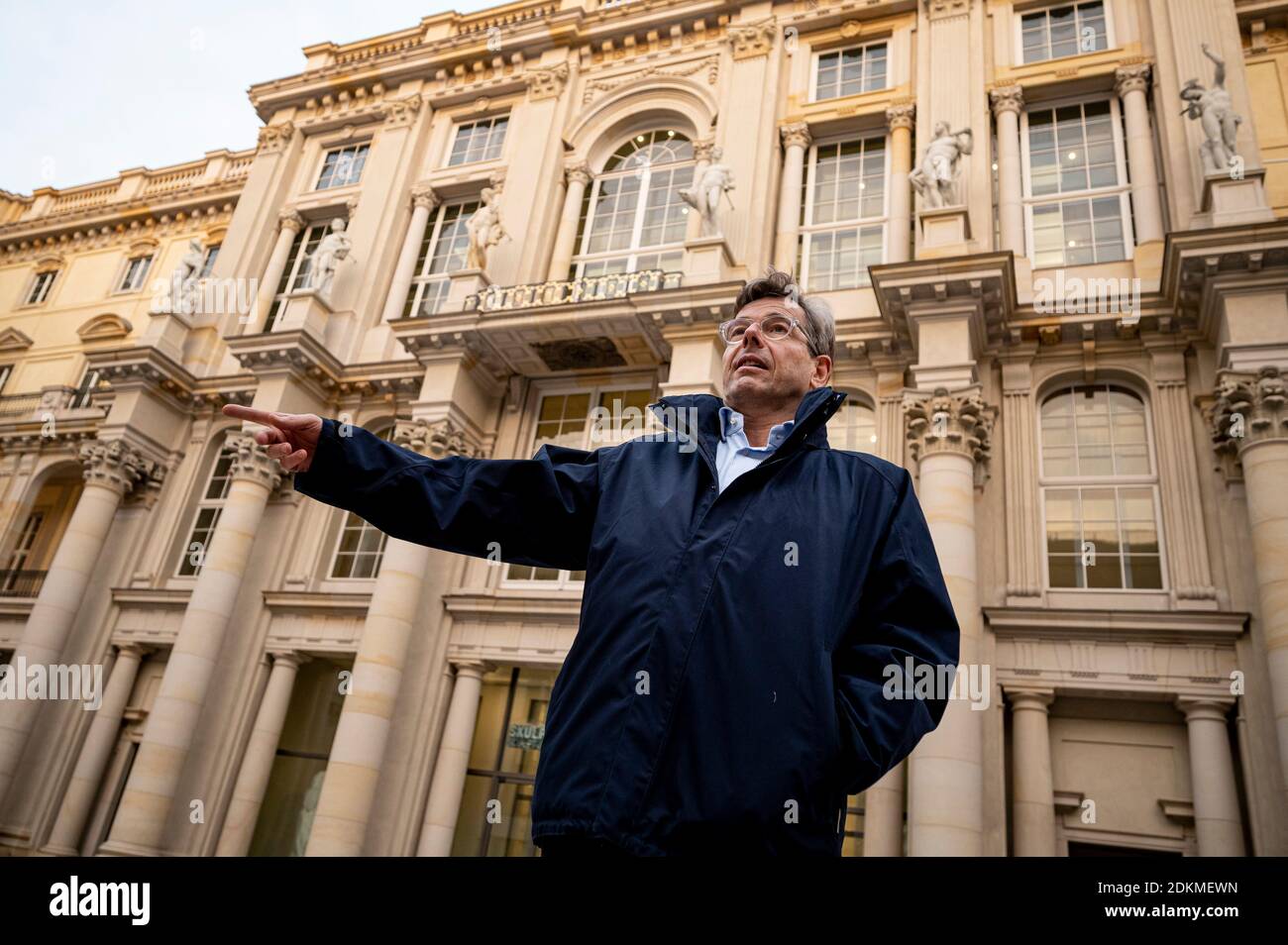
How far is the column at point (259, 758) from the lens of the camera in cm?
1492

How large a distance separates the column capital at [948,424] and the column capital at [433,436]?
788 centimetres

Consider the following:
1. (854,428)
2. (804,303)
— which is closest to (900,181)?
(854,428)

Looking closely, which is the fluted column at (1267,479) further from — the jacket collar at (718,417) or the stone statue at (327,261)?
the stone statue at (327,261)

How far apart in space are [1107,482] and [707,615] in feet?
41.2

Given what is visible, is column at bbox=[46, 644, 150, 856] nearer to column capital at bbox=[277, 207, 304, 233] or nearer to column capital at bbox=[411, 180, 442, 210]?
column capital at bbox=[277, 207, 304, 233]

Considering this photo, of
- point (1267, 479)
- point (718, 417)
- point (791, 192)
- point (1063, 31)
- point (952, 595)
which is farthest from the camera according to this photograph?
point (791, 192)

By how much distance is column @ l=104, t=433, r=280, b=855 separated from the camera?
14.2 metres

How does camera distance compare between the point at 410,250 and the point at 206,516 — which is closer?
the point at 206,516

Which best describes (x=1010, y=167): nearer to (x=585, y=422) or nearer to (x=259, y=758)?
(x=585, y=422)

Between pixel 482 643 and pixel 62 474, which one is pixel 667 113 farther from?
pixel 62 474

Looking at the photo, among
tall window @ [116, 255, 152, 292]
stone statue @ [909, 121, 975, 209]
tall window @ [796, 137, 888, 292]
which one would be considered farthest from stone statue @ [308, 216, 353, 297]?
stone statue @ [909, 121, 975, 209]

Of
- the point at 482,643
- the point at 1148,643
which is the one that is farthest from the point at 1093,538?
the point at 482,643

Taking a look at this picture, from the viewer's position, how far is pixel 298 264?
21.4m

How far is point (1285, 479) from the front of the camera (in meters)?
10.4
